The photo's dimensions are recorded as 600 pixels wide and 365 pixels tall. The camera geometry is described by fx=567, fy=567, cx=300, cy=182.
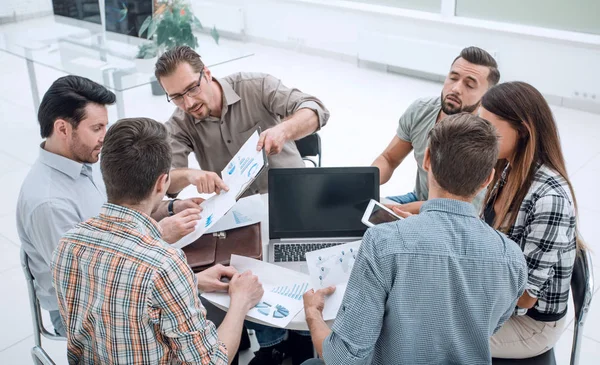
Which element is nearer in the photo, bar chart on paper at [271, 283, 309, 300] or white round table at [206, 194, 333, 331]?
white round table at [206, 194, 333, 331]

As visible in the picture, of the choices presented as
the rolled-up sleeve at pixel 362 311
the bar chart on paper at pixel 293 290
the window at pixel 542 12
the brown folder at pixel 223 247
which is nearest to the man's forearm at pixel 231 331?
the bar chart on paper at pixel 293 290

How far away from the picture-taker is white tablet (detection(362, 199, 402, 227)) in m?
2.02

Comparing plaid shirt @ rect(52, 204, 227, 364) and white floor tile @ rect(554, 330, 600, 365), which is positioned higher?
plaid shirt @ rect(52, 204, 227, 364)

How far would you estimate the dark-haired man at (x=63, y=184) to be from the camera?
1951 millimetres

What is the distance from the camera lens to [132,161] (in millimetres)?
1521

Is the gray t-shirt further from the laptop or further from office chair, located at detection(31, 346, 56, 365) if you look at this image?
office chair, located at detection(31, 346, 56, 365)

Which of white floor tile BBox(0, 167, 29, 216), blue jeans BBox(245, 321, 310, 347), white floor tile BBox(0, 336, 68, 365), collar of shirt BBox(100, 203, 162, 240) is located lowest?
white floor tile BBox(0, 336, 68, 365)

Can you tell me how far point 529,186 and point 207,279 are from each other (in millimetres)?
1096

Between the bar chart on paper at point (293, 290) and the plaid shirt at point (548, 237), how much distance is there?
72cm

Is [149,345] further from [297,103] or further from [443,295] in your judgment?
[297,103]

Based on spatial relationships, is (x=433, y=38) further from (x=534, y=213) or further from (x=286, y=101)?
(x=534, y=213)

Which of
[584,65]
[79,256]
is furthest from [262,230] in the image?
[584,65]

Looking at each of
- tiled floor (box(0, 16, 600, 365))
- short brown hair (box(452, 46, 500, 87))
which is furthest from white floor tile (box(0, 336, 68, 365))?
short brown hair (box(452, 46, 500, 87))

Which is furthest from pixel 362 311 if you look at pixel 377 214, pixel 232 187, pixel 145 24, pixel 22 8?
pixel 22 8
